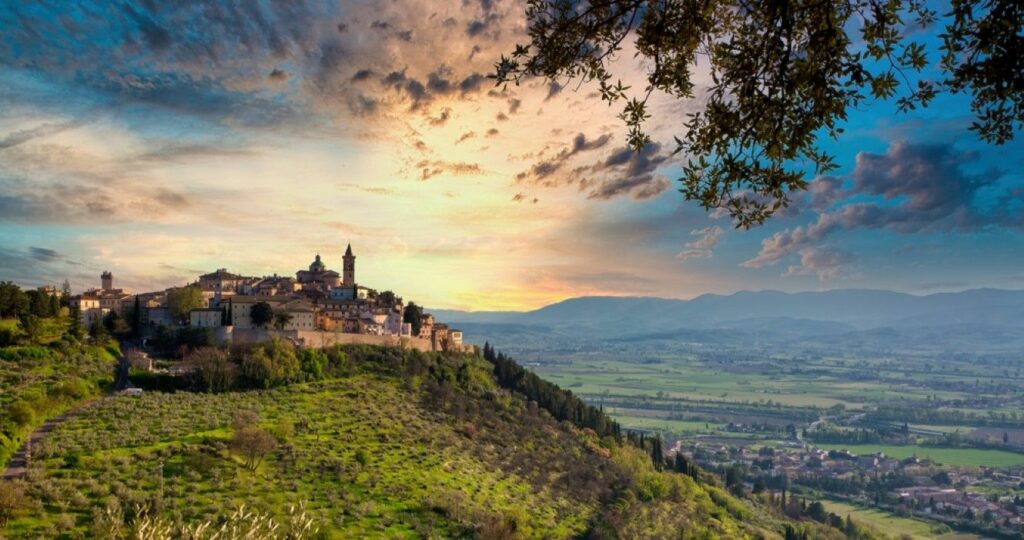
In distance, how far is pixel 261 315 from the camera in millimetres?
68750

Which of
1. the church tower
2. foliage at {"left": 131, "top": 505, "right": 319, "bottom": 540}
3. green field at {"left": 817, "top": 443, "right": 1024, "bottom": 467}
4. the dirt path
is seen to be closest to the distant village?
the church tower

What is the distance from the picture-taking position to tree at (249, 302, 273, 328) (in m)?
68.8

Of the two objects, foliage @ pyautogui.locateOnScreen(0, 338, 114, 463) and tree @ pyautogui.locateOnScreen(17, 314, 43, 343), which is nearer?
foliage @ pyautogui.locateOnScreen(0, 338, 114, 463)

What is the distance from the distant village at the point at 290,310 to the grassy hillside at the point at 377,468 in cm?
505

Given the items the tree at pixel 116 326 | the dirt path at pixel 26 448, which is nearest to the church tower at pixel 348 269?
the tree at pixel 116 326

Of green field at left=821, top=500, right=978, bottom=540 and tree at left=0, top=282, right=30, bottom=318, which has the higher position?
tree at left=0, top=282, right=30, bottom=318

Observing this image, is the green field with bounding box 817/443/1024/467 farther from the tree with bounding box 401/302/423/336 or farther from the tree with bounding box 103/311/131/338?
the tree with bounding box 103/311/131/338

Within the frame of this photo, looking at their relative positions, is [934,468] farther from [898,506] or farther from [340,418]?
[340,418]

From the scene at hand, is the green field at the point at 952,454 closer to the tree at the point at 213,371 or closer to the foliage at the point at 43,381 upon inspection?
the tree at the point at 213,371

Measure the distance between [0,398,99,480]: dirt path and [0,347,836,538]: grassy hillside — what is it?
0.70m

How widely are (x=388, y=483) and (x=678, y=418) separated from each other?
A: 145 m

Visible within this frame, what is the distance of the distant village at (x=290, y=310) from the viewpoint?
68438mm

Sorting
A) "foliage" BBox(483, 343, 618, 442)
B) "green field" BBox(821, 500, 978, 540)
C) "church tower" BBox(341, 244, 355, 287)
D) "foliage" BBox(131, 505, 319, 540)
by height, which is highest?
"church tower" BBox(341, 244, 355, 287)

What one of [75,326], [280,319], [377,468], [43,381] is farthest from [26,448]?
[280,319]
